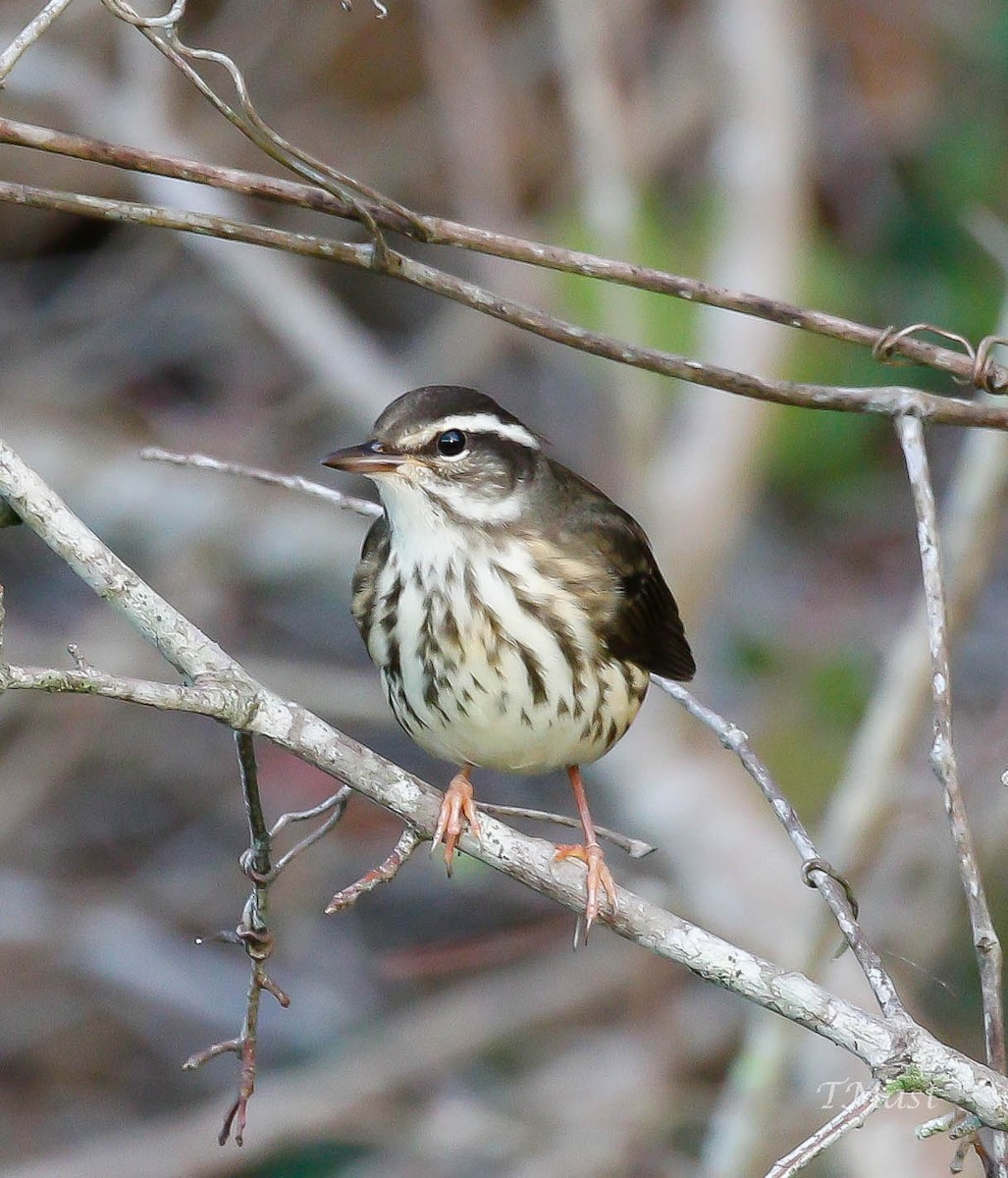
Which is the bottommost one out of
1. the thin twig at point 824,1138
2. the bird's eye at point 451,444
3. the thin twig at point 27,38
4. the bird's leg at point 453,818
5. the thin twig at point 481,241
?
the thin twig at point 824,1138

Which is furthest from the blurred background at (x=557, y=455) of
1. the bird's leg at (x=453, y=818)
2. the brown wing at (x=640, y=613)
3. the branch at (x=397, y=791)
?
the branch at (x=397, y=791)

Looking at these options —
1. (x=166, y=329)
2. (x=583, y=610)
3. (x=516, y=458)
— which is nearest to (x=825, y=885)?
(x=583, y=610)

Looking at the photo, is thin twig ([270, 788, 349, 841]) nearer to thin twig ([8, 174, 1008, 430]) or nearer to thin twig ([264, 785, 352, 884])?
thin twig ([264, 785, 352, 884])

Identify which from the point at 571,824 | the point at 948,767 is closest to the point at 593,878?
the point at 571,824

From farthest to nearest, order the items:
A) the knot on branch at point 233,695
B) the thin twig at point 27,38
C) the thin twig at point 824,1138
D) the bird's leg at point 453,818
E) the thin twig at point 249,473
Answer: the thin twig at point 249,473, the bird's leg at point 453,818, the knot on branch at point 233,695, the thin twig at point 27,38, the thin twig at point 824,1138

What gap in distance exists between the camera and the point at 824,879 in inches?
108

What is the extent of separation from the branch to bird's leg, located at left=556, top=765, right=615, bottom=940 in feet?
0.19

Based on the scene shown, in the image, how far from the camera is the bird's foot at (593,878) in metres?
2.79

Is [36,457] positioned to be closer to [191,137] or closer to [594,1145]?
[191,137]

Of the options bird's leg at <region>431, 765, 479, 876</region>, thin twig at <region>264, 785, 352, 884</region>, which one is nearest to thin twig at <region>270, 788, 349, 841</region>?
thin twig at <region>264, 785, 352, 884</region>

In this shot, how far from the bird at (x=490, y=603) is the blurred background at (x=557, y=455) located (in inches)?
68.8

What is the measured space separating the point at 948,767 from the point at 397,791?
2.80 ft

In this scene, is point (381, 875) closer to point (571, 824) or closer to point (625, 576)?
point (571, 824)

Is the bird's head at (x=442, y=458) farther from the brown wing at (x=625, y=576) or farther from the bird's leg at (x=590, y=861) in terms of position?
the bird's leg at (x=590, y=861)
